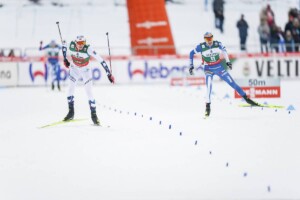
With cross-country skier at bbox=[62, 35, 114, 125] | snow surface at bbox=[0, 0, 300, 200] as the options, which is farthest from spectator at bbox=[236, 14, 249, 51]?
cross-country skier at bbox=[62, 35, 114, 125]

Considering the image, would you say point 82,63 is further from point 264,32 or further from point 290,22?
point 290,22

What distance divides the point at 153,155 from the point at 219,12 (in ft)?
70.7

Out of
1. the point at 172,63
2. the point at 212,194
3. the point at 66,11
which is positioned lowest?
the point at 212,194

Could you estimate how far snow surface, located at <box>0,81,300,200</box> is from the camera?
20.6ft

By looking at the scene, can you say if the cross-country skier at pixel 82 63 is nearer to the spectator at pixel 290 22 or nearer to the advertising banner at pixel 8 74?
the advertising banner at pixel 8 74

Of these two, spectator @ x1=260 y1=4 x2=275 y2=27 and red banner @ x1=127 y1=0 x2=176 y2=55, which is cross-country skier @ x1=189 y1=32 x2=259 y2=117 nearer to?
spectator @ x1=260 y1=4 x2=275 y2=27

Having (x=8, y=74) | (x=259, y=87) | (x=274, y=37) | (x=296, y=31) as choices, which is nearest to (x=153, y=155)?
(x=259, y=87)

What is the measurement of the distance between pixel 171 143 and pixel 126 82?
17191 millimetres

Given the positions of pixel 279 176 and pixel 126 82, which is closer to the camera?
pixel 279 176

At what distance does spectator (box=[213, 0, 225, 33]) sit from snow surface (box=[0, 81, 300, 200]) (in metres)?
13.9

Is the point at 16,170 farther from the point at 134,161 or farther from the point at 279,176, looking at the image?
the point at 279,176

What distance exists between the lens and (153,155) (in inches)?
329

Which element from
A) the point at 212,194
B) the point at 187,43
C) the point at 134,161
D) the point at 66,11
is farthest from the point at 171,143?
the point at 66,11

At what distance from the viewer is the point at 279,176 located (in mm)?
6828
